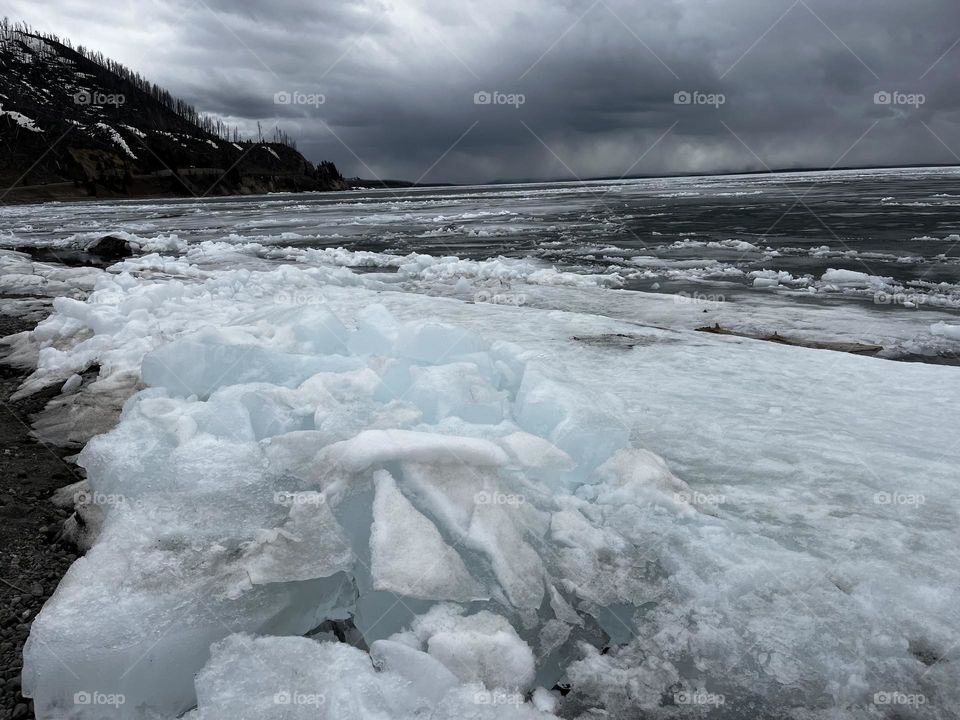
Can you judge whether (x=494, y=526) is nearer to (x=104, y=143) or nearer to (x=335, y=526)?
(x=335, y=526)

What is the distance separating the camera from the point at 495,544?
2.31 meters

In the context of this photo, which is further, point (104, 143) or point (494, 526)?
point (104, 143)

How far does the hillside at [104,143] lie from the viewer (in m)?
71.9

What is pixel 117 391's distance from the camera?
4246 millimetres

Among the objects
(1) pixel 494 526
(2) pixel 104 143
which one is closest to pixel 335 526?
(1) pixel 494 526

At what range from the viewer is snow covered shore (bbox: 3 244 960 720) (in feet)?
6.01

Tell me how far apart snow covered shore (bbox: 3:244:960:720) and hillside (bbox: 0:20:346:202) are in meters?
64.3

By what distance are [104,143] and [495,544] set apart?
101765mm

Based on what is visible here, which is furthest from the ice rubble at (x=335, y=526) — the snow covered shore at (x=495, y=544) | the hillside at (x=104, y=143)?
the hillside at (x=104, y=143)

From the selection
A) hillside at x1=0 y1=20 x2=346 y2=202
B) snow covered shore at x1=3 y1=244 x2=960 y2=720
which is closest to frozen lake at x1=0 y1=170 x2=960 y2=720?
snow covered shore at x1=3 y1=244 x2=960 y2=720

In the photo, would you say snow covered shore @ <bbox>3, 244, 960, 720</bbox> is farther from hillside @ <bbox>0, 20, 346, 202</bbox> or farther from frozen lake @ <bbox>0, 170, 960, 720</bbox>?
hillside @ <bbox>0, 20, 346, 202</bbox>

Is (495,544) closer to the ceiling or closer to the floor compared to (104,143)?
closer to the floor

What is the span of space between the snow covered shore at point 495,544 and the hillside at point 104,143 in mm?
64338

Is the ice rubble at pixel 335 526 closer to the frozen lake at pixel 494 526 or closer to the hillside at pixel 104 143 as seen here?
the frozen lake at pixel 494 526
